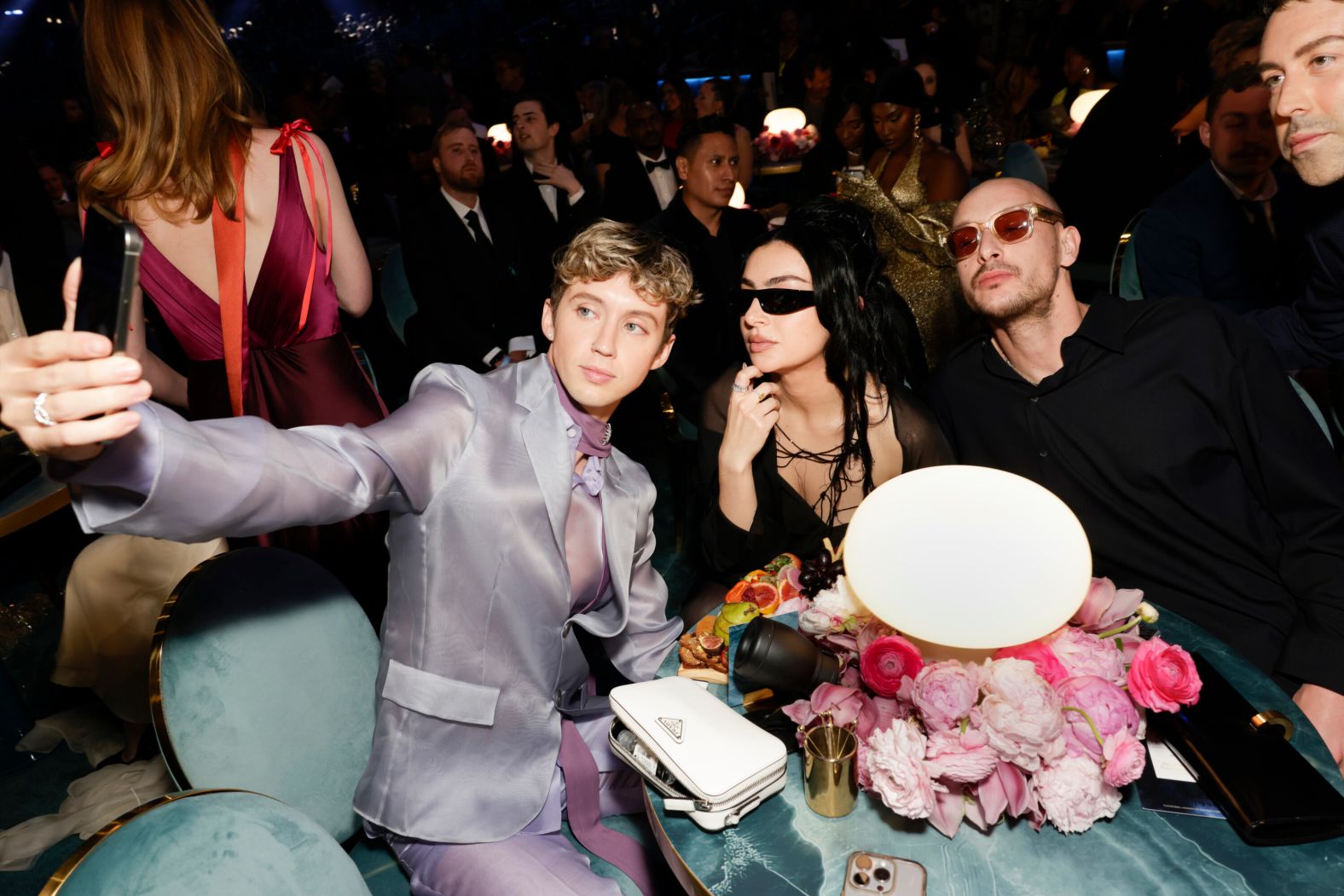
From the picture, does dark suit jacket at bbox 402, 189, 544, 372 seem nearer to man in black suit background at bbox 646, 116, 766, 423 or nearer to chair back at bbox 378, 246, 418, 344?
chair back at bbox 378, 246, 418, 344

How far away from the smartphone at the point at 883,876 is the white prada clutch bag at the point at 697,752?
0.66 ft

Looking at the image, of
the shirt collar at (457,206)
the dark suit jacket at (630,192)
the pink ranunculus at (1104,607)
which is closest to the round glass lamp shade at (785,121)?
the dark suit jacket at (630,192)

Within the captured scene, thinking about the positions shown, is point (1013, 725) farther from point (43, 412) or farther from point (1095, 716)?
point (43, 412)

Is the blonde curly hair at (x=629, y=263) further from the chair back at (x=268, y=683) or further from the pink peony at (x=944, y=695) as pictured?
the pink peony at (x=944, y=695)

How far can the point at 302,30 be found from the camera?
1384cm

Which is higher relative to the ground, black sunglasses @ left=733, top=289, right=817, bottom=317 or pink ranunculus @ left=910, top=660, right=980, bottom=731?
black sunglasses @ left=733, top=289, right=817, bottom=317

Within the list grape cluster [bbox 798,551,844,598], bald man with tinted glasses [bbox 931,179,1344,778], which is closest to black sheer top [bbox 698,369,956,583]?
bald man with tinted glasses [bbox 931,179,1344,778]

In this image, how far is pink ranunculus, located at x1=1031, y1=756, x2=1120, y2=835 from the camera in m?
1.33

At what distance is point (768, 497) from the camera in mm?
2715

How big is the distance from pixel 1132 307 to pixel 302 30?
49.4 ft

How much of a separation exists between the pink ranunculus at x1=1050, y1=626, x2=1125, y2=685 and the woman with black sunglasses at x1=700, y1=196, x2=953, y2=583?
1108 millimetres

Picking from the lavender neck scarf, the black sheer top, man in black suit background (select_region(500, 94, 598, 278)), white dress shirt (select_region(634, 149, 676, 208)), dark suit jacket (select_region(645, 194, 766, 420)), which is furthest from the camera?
white dress shirt (select_region(634, 149, 676, 208))

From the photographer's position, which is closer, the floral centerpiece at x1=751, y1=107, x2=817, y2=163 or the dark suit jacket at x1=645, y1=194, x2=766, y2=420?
the dark suit jacket at x1=645, y1=194, x2=766, y2=420

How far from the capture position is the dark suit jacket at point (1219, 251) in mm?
3262
